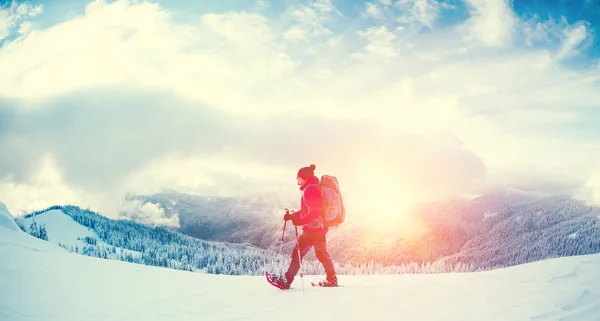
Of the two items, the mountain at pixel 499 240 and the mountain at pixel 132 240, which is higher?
the mountain at pixel 132 240

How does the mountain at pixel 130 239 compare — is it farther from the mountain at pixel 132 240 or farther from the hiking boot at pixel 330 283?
the hiking boot at pixel 330 283

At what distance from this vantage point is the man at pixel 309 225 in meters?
11.0

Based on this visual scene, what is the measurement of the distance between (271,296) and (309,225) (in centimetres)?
248

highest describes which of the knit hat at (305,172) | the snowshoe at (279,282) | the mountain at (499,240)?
the knit hat at (305,172)

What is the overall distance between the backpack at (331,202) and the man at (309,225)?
0.21 meters

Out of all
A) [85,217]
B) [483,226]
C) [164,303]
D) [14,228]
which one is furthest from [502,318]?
[483,226]

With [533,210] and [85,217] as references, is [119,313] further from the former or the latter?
[533,210]

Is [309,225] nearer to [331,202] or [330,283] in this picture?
[331,202]

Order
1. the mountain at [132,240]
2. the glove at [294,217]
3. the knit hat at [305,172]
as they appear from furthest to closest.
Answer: the mountain at [132,240]
the knit hat at [305,172]
the glove at [294,217]

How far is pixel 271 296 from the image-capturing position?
962 centimetres

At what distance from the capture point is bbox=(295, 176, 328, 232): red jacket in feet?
36.2

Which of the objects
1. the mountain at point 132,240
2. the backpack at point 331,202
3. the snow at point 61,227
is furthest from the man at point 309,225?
the snow at point 61,227

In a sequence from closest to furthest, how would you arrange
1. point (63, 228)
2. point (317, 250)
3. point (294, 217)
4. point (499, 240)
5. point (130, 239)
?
point (294, 217) → point (317, 250) → point (63, 228) → point (130, 239) → point (499, 240)

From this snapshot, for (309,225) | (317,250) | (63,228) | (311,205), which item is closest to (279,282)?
(317,250)
